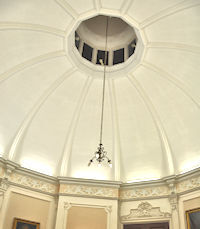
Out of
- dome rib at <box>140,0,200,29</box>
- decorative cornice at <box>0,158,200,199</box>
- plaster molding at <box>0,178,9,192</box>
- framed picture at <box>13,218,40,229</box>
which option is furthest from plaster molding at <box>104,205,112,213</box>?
dome rib at <box>140,0,200,29</box>

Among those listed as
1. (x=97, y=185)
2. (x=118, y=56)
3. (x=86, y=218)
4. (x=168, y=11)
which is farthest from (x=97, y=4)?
(x=86, y=218)

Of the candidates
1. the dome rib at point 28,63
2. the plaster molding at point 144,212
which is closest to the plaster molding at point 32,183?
the plaster molding at point 144,212

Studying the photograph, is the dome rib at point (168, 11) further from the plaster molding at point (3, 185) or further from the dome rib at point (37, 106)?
the plaster molding at point (3, 185)

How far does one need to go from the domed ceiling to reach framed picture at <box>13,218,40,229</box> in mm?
2412

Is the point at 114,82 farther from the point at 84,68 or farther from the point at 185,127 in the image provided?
the point at 185,127

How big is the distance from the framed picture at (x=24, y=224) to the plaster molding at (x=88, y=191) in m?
1.78

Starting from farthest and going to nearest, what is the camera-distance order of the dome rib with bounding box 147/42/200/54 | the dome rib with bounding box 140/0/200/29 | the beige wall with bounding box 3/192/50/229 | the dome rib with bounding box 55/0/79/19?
1. the beige wall with bounding box 3/192/50/229
2. the dome rib with bounding box 147/42/200/54
3. the dome rib with bounding box 55/0/79/19
4. the dome rib with bounding box 140/0/200/29

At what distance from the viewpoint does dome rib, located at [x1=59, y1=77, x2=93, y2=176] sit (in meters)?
13.8

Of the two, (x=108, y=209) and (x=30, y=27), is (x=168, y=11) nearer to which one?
(x=30, y=27)

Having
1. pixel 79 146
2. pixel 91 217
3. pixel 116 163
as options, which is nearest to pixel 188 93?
pixel 116 163

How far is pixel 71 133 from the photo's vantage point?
46.7 ft

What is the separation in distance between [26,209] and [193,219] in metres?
6.72

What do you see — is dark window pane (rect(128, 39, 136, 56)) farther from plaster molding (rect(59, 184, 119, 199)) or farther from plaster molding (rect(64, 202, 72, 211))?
plaster molding (rect(64, 202, 72, 211))

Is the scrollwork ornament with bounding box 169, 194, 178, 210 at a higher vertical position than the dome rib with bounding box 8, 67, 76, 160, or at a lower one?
lower
